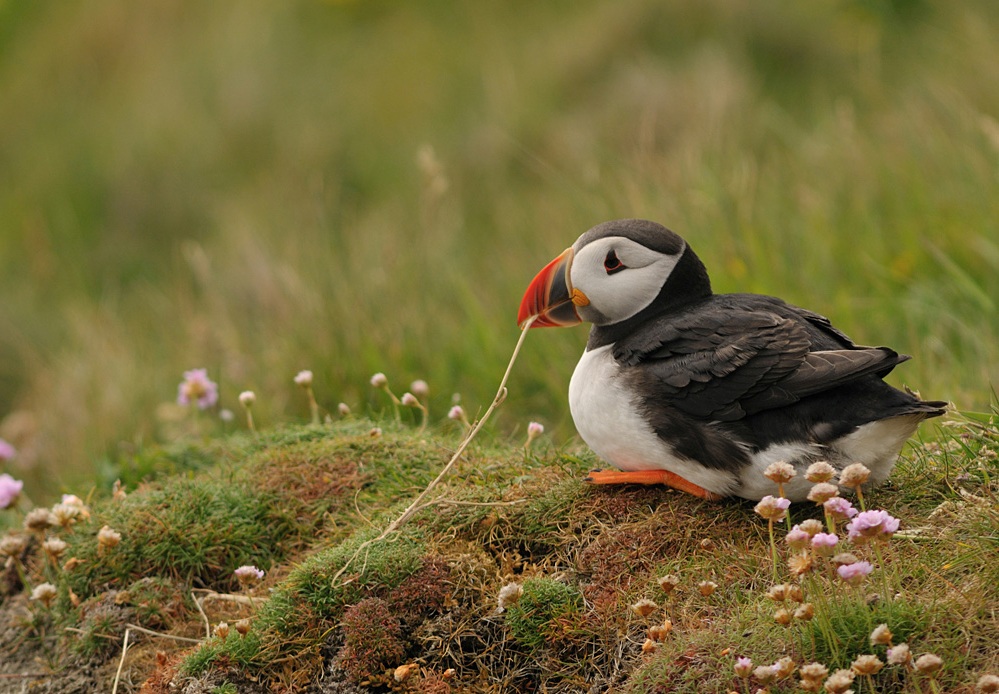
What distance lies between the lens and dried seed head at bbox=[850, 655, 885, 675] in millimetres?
2854

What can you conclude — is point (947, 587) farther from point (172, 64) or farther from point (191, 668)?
point (172, 64)

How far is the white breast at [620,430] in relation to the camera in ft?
12.4

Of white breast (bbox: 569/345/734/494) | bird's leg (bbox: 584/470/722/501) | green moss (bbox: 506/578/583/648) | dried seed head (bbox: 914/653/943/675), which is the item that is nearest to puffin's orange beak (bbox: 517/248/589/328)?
white breast (bbox: 569/345/734/494)

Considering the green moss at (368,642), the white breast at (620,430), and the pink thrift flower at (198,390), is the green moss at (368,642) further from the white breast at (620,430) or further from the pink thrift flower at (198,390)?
the pink thrift flower at (198,390)

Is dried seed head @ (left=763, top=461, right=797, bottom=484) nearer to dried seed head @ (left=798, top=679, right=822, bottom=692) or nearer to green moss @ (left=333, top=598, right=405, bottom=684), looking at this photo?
dried seed head @ (left=798, top=679, right=822, bottom=692)

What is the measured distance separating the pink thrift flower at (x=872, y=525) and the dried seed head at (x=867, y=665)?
31cm

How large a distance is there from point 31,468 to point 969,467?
532 centimetres

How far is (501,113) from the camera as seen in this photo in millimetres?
12273

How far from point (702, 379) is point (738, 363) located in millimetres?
122

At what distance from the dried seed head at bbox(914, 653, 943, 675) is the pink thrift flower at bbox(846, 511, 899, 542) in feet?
1.05

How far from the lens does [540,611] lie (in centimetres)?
362

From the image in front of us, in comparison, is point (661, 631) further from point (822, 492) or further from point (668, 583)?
point (822, 492)

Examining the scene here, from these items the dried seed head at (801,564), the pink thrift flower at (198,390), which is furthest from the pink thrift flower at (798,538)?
the pink thrift flower at (198,390)

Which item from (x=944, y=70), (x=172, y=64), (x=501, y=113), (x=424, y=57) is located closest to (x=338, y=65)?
(x=424, y=57)
